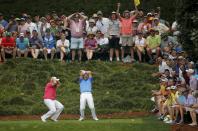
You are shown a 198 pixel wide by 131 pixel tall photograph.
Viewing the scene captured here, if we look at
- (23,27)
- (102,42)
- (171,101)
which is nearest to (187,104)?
(171,101)

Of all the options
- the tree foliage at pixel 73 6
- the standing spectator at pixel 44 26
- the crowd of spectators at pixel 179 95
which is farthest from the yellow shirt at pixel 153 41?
the tree foliage at pixel 73 6

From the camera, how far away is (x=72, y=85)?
3234 cm

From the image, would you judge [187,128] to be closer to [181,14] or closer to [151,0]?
[181,14]

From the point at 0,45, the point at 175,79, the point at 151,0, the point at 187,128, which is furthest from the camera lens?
the point at 151,0

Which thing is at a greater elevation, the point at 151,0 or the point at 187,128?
the point at 151,0

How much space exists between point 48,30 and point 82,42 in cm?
185

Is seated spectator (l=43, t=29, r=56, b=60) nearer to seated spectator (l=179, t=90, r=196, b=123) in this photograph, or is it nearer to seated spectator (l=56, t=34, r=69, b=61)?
seated spectator (l=56, t=34, r=69, b=61)

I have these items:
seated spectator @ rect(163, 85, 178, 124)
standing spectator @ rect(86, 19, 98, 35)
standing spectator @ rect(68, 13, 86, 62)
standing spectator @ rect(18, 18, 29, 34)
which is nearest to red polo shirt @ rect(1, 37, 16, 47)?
standing spectator @ rect(18, 18, 29, 34)

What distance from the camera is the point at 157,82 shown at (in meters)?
32.1

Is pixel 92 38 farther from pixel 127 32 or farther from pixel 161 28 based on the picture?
pixel 161 28

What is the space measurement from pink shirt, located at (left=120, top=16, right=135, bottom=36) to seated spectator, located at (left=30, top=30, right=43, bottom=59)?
4144 mm

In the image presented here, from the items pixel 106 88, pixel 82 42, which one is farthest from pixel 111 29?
pixel 106 88

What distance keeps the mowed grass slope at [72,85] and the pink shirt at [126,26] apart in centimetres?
168

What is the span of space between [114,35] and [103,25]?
38.1 inches
